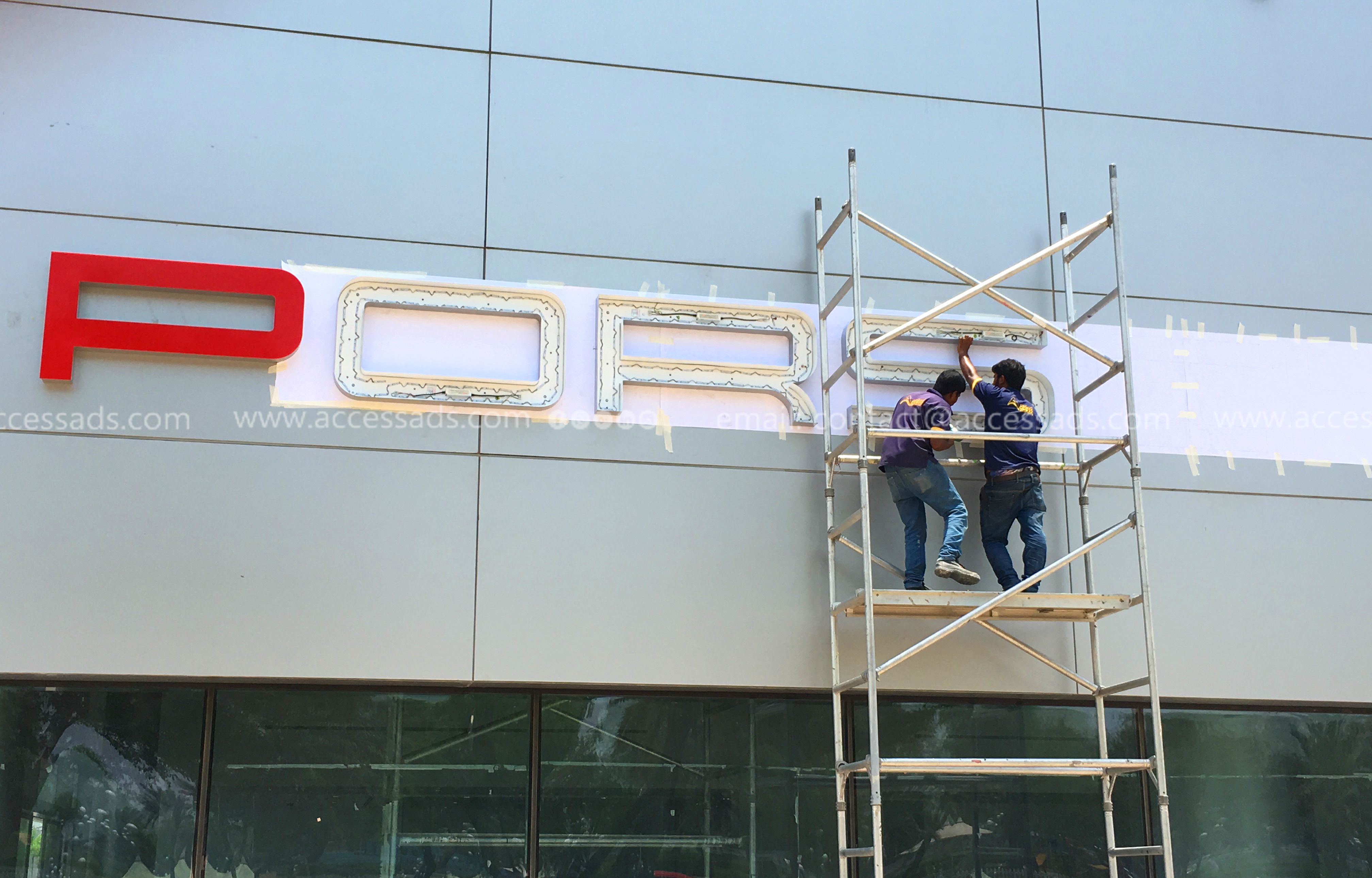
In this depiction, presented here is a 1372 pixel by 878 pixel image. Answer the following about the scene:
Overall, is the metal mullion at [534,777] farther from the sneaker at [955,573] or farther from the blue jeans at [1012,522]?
the blue jeans at [1012,522]

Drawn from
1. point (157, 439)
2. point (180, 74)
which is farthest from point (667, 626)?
point (180, 74)

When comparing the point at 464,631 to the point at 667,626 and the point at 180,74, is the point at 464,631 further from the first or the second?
the point at 180,74

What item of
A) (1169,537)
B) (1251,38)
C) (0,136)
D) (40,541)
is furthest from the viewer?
(1251,38)

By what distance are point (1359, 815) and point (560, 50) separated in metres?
7.05

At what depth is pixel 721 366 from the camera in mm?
7438

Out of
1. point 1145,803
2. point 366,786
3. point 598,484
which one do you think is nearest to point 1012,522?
A: point 1145,803

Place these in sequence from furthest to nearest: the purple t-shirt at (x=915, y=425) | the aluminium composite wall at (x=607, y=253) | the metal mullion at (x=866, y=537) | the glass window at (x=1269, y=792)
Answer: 1. the glass window at (x=1269, y=792)
2. the purple t-shirt at (x=915, y=425)
3. the aluminium composite wall at (x=607, y=253)
4. the metal mullion at (x=866, y=537)

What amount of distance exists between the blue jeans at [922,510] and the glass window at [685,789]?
108 cm

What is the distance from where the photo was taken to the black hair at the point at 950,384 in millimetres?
7148

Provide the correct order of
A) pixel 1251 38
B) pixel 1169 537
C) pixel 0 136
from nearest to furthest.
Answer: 1. pixel 0 136
2. pixel 1169 537
3. pixel 1251 38

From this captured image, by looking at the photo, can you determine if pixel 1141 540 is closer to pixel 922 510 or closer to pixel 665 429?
pixel 922 510

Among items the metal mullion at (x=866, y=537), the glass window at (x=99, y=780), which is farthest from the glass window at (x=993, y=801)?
the glass window at (x=99, y=780)

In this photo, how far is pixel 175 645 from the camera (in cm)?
654

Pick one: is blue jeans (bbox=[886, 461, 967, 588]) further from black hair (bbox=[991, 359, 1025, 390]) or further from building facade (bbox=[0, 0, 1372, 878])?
black hair (bbox=[991, 359, 1025, 390])
